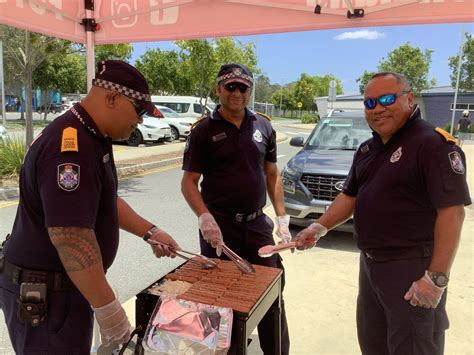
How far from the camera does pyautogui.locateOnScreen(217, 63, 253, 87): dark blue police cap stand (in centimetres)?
282

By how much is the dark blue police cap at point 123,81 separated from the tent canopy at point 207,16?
1.66 m

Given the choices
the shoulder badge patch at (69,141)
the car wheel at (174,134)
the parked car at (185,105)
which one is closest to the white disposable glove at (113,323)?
the shoulder badge patch at (69,141)

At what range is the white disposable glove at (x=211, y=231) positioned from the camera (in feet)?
8.55

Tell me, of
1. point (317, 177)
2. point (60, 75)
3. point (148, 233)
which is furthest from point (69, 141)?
point (60, 75)

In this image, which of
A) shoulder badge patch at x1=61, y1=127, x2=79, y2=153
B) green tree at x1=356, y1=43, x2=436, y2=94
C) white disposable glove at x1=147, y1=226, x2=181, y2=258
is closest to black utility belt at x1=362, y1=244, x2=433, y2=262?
white disposable glove at x1=147, y1=226, x2=181, y2=258

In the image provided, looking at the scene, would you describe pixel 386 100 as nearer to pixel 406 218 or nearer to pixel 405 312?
pixel 406 218

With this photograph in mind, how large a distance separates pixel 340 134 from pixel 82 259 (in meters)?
5.75

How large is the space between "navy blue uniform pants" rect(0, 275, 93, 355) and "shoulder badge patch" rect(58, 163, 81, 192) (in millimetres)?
524

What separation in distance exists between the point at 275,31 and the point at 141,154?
1156 cm

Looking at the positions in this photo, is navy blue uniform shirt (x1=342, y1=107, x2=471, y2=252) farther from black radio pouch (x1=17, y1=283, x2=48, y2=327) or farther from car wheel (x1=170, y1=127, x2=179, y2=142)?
car wheel (x1=170, y1=127, x2=179, y2=142)

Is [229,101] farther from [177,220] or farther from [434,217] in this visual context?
[177,220]

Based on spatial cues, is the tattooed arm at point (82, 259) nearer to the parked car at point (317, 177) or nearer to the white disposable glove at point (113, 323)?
the white disposable glove at point (113, 323)

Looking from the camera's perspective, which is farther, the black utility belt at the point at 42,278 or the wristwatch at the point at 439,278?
the wristwatch at the point at 439,278

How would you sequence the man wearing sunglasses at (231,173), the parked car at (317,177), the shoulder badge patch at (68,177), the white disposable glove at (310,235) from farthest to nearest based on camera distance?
the parked car at (317,177), the man wearing sunglasses at (231,173), the white disposable glove at (310,235), the shoulder badge patch at (68,177)
